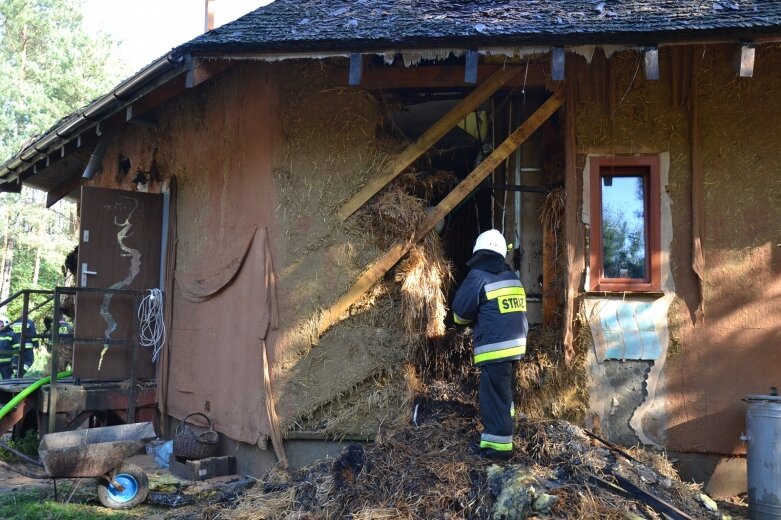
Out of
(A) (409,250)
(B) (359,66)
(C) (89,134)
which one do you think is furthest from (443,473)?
(C) (89,134)

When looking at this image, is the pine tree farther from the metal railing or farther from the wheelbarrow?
the wheelbarrow

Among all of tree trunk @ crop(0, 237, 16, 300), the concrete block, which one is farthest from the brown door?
tree trunk @ crop(0, 237, 16, 300)

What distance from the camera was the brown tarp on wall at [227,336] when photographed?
22.1 feet

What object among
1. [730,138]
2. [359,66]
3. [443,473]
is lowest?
[443,473]

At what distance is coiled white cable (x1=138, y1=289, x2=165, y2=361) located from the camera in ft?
27.3

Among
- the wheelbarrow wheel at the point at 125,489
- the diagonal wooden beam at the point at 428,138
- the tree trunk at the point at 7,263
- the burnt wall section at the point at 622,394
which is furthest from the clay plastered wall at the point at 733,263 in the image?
the tree trunk at the point at 7,263

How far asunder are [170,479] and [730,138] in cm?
672

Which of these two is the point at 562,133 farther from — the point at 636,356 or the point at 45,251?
the point at 45,251

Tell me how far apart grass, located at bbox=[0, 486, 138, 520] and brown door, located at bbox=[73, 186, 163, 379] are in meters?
2.03

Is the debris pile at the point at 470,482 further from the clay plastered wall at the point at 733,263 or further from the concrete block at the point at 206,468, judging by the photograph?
A: the concrete block at the point at 206,468

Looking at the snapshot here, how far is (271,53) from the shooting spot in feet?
19.6

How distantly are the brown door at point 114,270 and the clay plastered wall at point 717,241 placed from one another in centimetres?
582

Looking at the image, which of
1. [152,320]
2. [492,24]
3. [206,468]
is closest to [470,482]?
[206,468]

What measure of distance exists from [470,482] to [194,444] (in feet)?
10.7
